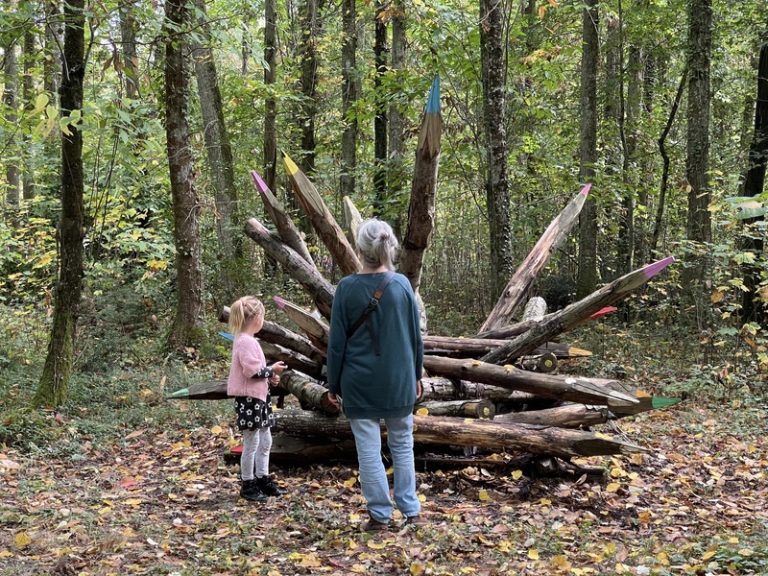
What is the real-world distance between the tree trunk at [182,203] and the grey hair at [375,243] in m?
6.90

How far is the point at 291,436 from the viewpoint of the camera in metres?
6.66

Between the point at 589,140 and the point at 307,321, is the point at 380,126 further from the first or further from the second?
the point at 307,321

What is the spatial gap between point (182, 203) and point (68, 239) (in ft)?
9.60

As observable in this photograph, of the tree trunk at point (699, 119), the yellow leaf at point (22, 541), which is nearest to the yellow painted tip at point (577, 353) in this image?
the tree trunk at point (699, 119)

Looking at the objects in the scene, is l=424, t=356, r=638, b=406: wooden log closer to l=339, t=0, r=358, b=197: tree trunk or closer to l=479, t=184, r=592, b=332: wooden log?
l=479, t=184, r=592, b=332: wooden log

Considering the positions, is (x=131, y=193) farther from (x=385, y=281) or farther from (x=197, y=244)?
(x=385, y=281)

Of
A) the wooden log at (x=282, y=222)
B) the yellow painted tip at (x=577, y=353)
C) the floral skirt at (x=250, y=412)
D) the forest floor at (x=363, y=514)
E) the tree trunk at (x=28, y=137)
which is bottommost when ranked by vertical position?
the forest floor at (x=363, y=514)

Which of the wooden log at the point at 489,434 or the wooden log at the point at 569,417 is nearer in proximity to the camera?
the wooden log at the point at 489,434

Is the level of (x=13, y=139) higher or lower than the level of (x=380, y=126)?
lower

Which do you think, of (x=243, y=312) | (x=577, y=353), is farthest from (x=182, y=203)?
(x=577, y=353)

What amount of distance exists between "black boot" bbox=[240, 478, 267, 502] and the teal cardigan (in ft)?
4.71

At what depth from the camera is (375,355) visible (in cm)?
475

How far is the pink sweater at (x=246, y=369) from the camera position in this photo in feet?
18.4

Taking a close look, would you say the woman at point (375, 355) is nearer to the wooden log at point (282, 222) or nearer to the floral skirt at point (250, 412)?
the floral skirt at point (250, 412)
